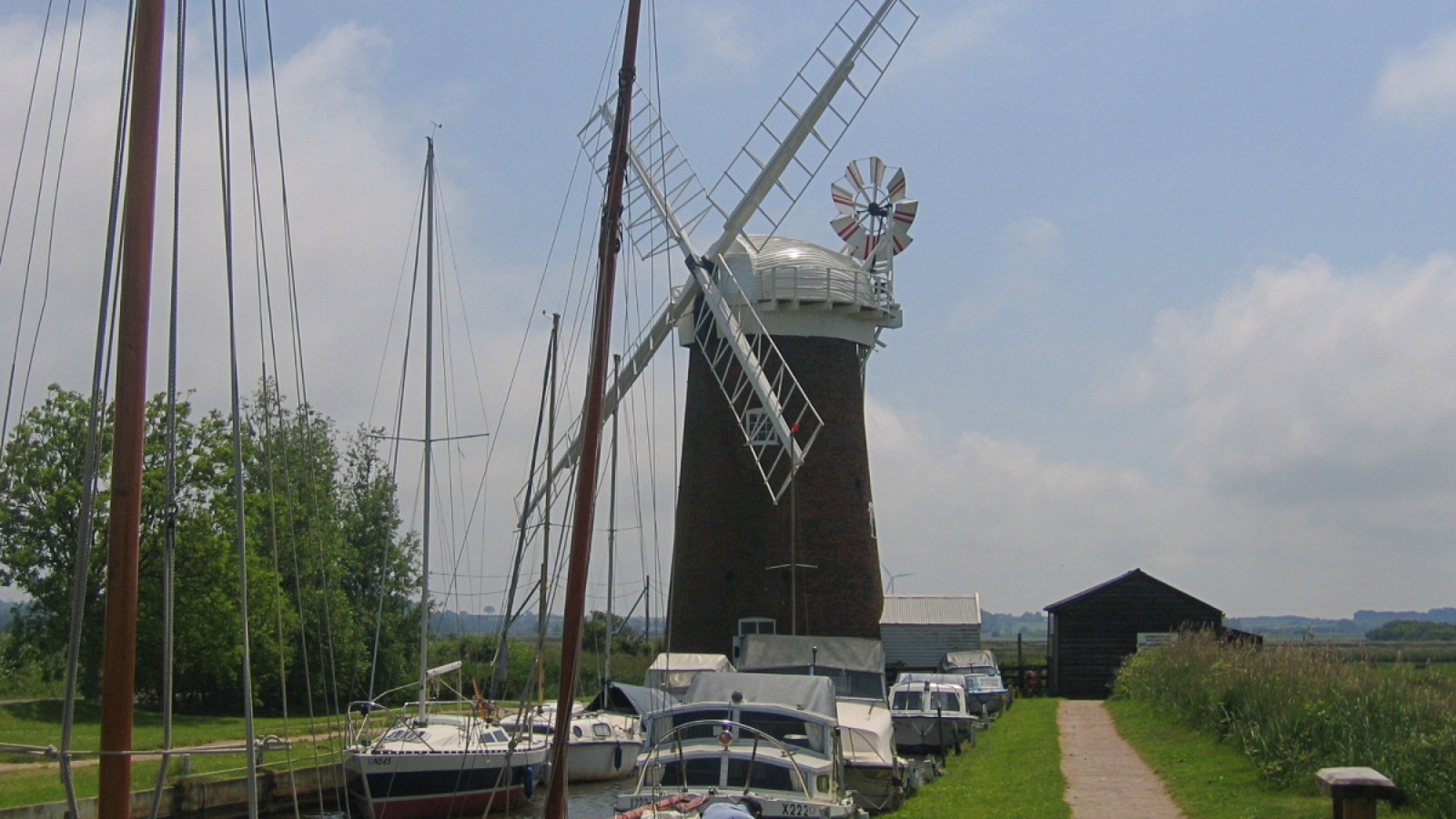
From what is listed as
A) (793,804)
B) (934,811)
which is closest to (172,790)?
(793,804)

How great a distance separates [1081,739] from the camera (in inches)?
1123

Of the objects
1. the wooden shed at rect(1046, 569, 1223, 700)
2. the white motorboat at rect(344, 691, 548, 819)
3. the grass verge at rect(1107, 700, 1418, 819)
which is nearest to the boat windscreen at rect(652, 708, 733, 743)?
the white motorboat at rect(344, 691, 548, 819)

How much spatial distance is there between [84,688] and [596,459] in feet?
94.2

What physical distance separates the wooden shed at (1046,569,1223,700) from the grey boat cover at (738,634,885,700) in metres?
20.4

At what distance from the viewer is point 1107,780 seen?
21375 mm

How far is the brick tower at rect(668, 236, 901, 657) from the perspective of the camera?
1484 inches

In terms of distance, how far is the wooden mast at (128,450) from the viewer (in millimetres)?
8305

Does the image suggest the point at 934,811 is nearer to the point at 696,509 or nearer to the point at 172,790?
the point at 172,790

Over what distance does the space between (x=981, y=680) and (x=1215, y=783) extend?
22709 mm

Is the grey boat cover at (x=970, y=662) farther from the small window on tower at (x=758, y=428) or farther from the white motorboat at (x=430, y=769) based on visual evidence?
the white motorboat at (x=430, y=769)

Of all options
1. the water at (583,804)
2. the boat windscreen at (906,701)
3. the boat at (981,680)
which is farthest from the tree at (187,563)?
the boat at (981,680)

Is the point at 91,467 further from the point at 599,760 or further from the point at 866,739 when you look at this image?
the point at 599,760

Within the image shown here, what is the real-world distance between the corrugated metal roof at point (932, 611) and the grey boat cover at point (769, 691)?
1172 inches

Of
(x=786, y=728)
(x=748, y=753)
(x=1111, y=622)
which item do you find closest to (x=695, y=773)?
(x=748, y=753)
